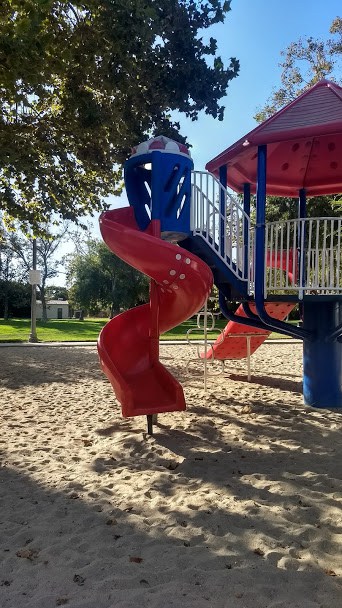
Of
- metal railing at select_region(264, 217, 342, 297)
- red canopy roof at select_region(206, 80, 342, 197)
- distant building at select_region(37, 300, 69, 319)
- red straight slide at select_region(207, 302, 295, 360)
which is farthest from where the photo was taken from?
distant building at select_region(37, 300, 69, 319)

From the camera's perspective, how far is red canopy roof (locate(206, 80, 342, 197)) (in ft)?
22.5

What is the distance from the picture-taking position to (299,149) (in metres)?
8.57

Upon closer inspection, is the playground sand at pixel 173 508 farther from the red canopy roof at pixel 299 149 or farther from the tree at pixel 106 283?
the tree at pixel 106 283

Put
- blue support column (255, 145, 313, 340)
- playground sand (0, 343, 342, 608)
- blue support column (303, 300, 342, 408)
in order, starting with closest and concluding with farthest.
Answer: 1. playground sand (0, 343, 342, 608)
2. blue support column (255, 145, 313, 340)
3. blue support column (303, 300, 342, 408)

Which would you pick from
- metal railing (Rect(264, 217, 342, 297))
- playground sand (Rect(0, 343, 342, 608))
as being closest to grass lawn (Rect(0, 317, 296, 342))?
metal railing (Rect(264, 217, 342, 297))

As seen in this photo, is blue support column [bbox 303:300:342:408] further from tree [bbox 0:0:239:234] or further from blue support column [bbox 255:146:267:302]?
tree [bbox 0:0:239:234]

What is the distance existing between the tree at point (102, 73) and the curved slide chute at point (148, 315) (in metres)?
3.06

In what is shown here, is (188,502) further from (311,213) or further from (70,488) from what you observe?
(311,213)

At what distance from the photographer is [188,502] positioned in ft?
14.3

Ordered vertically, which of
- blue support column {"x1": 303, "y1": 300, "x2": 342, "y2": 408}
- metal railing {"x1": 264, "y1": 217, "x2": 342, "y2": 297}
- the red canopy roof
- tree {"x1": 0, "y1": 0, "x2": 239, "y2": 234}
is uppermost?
tree {"x1": 0, "y1": 0, "x2": 239, "y2": 234}

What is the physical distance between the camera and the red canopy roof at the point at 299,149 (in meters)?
6.85

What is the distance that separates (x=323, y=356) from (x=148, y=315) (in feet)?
9.63

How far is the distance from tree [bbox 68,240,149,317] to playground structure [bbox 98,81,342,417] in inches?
1588

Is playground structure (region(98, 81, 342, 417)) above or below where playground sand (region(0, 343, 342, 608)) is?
above
